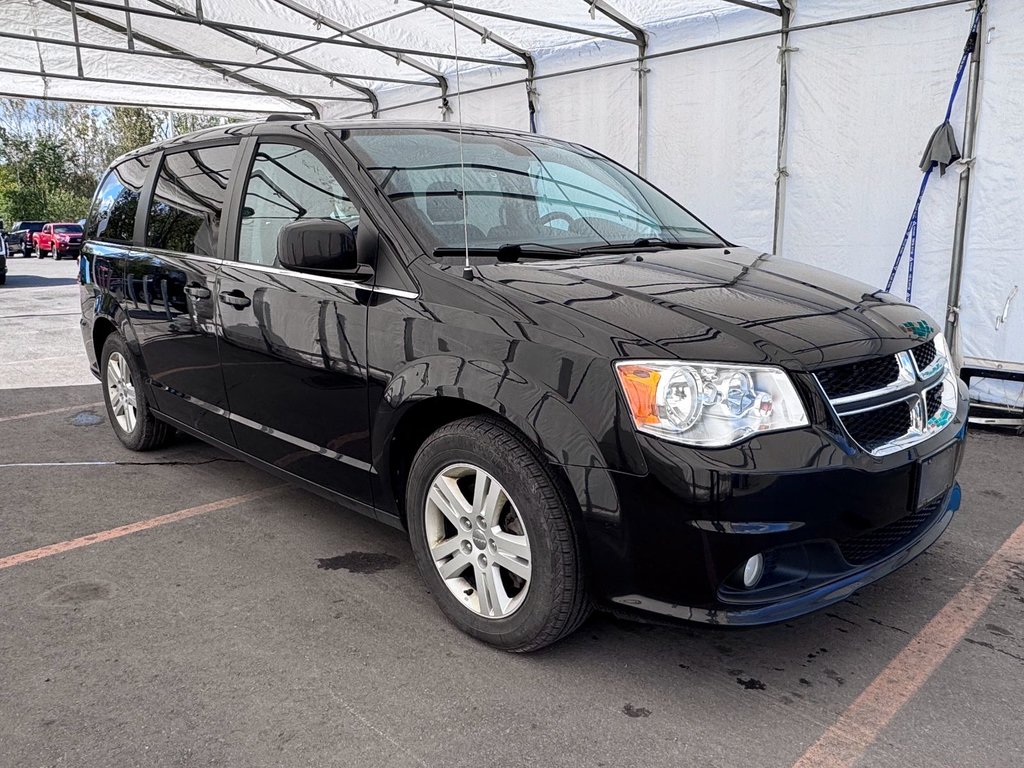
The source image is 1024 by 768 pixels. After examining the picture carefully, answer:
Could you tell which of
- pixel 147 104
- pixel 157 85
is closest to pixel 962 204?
pixel 157 85

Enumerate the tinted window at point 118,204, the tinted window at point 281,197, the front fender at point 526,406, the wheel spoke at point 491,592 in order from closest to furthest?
the front fender at point 526,406
the wheel spoke at point 491,592
the tinted window at point 281,197
the tinted window at point 118,204

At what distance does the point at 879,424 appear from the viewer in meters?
2.38

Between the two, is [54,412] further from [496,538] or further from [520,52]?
[520,52]

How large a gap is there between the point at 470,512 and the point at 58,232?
107ft

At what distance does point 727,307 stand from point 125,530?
277cm

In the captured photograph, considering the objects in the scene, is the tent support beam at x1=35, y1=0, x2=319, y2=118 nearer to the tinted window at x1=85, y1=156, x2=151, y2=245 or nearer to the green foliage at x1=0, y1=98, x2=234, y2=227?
the tinted window at x1=85, y1=156, x2=151, y2=245

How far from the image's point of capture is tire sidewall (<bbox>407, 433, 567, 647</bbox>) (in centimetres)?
237

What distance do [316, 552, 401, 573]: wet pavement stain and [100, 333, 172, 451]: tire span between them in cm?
179

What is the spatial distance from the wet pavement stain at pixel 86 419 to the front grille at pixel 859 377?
4923 mm

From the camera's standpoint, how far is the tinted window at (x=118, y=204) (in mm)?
4477

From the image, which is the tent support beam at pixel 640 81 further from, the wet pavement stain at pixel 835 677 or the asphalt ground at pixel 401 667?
the wet pavement stain at pixel 835 677

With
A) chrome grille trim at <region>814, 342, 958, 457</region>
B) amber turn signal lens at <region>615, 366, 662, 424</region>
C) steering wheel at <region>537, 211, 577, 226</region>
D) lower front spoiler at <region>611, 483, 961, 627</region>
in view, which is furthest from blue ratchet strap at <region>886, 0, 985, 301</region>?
amber turn signal lens at <region>615, 366, 662, 424</region>

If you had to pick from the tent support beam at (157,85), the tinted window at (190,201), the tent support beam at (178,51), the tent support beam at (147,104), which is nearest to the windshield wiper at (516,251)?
the tinted window at (190,201)

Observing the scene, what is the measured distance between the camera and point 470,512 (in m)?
2.59
